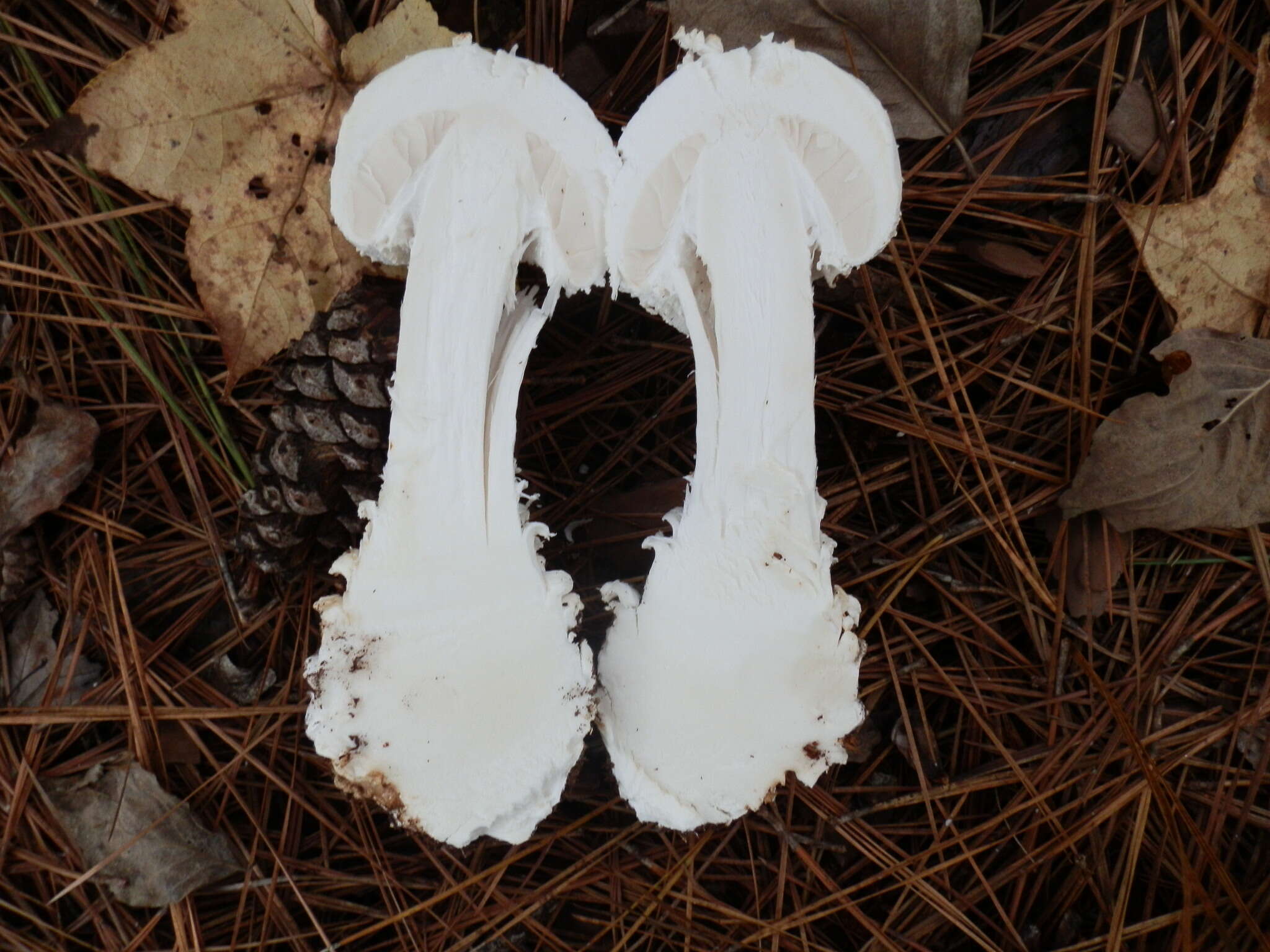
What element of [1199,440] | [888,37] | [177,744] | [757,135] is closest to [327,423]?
[177,744]

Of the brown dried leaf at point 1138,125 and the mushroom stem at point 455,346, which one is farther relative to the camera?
the brown dried leaf at point 1138,125

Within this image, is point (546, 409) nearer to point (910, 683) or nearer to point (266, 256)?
point (266, 256)

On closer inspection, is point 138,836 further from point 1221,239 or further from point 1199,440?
point 1221,239

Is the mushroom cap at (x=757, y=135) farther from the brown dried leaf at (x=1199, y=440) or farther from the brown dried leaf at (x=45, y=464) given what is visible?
the brown dried leaf at (x=45, y=464)

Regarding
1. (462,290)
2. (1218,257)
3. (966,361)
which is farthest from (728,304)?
(1218,257)

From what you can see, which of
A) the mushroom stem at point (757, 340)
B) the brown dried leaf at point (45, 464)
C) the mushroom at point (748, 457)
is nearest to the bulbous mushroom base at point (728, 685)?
the mushroom at point (748, 457)

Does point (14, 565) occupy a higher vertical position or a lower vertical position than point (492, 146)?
lower

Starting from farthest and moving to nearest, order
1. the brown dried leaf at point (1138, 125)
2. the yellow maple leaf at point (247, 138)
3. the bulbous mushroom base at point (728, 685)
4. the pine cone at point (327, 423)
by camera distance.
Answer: the brown dried leaf at point (1138, 125), the pine cone at point (327, 423), the yellow maple leaf at point (247, 138), the bulbous mushroom base at point (728, 685)
